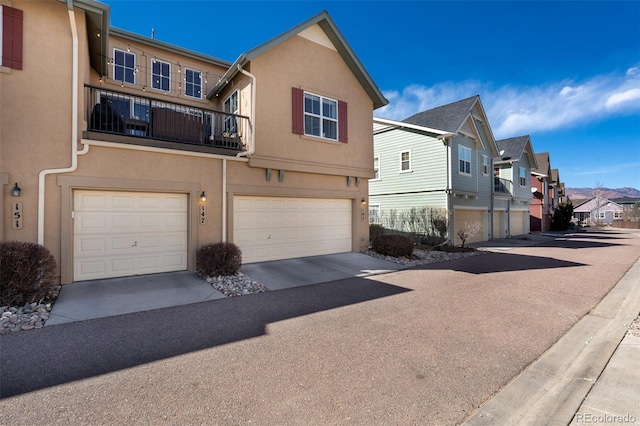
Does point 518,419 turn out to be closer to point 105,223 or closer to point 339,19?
point 105,223

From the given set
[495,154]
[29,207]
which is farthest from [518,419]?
[495,154]

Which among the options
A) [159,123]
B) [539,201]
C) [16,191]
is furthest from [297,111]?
[539,201]

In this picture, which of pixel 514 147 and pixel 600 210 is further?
pixel 600 210

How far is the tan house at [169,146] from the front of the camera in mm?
6574

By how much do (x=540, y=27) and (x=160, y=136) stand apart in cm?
1536

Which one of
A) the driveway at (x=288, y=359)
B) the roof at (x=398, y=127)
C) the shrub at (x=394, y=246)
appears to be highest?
the roof at (x=398, y=127)

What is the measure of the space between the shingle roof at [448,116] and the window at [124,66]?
594 inches

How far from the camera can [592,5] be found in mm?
11562

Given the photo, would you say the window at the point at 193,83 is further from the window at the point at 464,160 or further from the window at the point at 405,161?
the window at the point at 464,160

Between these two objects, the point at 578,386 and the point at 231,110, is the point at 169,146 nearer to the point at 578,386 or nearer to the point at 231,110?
the point at 231,110

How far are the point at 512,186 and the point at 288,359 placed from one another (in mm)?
25655

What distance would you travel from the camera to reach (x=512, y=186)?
23750 millimetres

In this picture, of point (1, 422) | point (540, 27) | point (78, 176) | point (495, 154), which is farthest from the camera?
point (495, 154)

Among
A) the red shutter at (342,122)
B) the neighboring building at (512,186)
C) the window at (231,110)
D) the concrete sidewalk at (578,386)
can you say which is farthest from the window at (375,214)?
the concrete sidewalk at (578,386)
